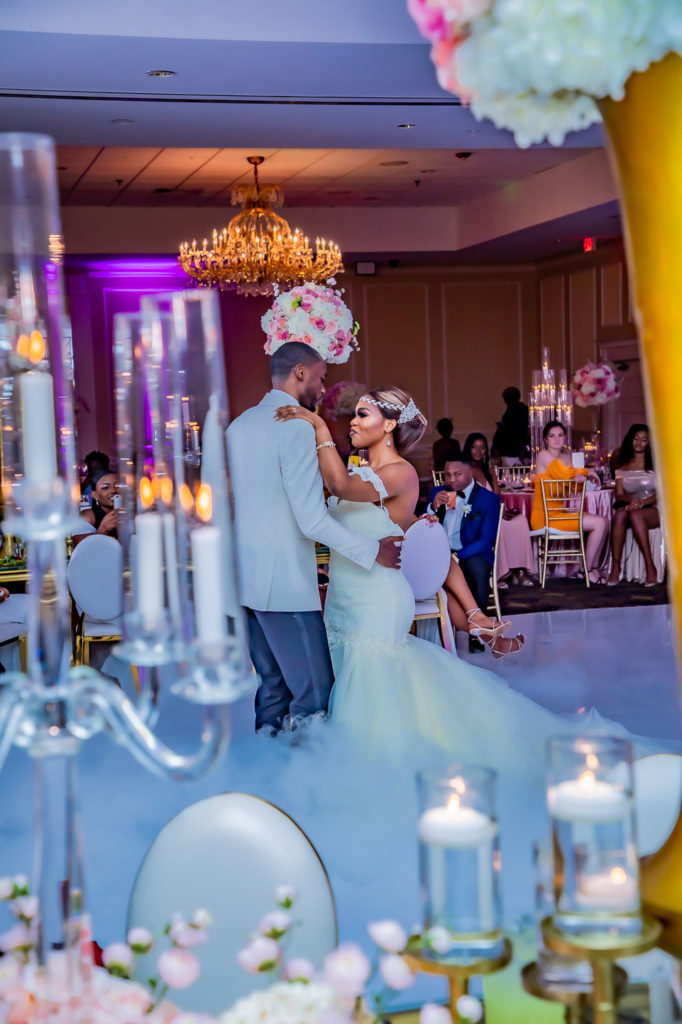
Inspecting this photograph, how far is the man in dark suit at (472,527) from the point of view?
673cm

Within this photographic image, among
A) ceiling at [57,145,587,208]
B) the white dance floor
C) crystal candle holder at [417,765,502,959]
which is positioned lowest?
the white dance floor

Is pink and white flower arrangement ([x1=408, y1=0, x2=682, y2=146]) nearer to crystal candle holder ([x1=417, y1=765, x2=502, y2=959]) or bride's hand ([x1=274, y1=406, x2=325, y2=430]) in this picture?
crystal candle holder ([x1=417, y1=765, x2=502, y2=959])

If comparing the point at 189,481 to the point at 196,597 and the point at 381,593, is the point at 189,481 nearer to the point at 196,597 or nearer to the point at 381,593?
the point at 196,597

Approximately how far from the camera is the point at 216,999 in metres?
1.46

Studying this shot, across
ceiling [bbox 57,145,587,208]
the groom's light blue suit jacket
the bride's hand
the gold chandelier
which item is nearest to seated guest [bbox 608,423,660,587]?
ceiling [bbox 57,145,587,208]

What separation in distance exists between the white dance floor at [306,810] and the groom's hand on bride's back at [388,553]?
2.16 ft

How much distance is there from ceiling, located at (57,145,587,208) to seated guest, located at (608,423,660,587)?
8.83ft

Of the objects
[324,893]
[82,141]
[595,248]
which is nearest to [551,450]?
[595,248]

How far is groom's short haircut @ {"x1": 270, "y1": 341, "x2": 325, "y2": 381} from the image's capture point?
384cm

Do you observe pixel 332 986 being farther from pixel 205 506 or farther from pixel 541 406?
pixel 541 406

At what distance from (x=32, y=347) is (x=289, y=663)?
2.92m

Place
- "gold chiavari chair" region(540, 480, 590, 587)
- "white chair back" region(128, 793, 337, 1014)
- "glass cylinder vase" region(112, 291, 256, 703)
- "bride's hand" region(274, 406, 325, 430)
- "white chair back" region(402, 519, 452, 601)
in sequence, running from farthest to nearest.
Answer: "gold chiavari chair" region(540, 480, 590, 587), "white chair back" region(402, 519, 452, 601), "bride's hand" region(274, 406, 325, 430), "white chair back" region(128, 793, 337, 1014), "glass cylinder vase" region(112, 291, 256, 703)

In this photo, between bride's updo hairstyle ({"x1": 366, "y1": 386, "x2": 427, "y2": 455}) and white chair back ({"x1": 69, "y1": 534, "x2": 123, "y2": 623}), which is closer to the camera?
bride's updo hairstyle ({"x1": 366, "y1": 386, "x2": 427, "y2": 455})

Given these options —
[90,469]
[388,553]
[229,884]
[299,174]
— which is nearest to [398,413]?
[388,553]
